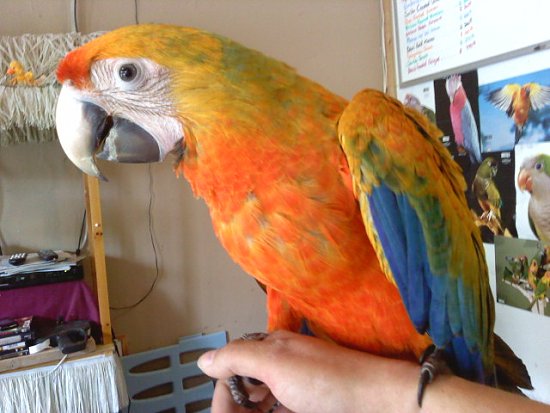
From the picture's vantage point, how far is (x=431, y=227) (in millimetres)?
635

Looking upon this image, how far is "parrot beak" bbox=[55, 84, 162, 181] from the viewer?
0.62 metres

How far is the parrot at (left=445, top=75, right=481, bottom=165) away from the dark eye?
4.02 feet

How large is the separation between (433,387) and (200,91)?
1.72 ft

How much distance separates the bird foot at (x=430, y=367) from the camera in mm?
603

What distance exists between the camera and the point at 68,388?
1390 millimetres

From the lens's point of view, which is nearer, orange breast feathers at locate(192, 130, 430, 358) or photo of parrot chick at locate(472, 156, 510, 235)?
orange breast feathers at locate(192, 130, 430, 358)

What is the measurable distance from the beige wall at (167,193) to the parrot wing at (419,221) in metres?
1.32

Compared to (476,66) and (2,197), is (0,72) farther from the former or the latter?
(476,66)

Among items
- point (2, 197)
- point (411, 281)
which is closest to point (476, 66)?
point (411, 281)

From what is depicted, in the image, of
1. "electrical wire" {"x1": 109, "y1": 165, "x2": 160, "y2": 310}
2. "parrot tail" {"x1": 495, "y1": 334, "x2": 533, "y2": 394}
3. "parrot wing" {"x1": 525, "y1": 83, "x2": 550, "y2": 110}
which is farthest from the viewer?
"electrical wire" {"x1": 109, "y1": 165, "x2": 160, "y2": 310}

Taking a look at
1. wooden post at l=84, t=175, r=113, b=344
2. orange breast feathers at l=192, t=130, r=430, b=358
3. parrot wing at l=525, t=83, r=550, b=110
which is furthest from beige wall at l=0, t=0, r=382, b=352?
orange breast feathers at l=192, t=130, r=430, b=358

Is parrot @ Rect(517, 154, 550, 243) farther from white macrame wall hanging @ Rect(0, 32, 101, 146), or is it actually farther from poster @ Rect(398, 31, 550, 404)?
white macrame wall hanging @ Rect(0, 32, 101, 146)

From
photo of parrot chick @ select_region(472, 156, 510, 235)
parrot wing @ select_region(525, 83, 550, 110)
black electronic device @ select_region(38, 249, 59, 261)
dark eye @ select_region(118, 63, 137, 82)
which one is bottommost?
black electronic device @ select_region(38, 249, 59, 261)

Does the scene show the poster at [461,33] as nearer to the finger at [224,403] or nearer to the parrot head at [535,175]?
the parrot head at [535,175]
